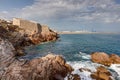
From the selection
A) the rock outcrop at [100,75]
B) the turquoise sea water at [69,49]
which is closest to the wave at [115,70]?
the rock outcrop at [100,75]

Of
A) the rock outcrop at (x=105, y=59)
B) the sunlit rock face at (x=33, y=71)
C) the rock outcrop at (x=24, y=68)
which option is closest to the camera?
the sunlit rock face at (x=33, y=71)

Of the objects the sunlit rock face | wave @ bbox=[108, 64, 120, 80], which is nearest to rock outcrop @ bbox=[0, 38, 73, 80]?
the sunlit rock face

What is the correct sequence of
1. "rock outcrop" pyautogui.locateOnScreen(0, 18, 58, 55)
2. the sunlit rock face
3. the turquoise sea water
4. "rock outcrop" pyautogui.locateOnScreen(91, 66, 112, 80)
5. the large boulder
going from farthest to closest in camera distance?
"rock outcrop" pyautogui.locateOnScreen(0, 18, 58, 55)
the turquoise sea water
the large boulder
"rock outcrop" pyautogui.locateOnScreen(91, 66, 112, 80)
the sunlit rock face

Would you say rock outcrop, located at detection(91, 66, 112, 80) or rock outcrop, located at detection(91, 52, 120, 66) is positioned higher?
rock outcrop, located at detection(91, 52, 120, 66)

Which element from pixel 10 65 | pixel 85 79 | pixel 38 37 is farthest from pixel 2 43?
pixel 38 37

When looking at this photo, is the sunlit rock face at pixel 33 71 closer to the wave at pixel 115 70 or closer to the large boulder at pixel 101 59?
the wave at pixel 115 70

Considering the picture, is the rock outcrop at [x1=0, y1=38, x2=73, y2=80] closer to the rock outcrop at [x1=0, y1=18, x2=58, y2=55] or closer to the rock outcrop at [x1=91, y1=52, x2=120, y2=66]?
the rock outcrop at [x1=0, y1=18, x2=58, y2=55]

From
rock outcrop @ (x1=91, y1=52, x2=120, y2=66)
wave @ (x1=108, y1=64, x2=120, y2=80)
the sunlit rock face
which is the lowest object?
wave @ (x1=108, y1=64, x2=120, y2=80)

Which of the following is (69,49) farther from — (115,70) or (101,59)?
(115,70)

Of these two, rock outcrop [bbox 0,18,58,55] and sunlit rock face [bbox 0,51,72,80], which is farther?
rock outcrop [bbox 0,18,58,55]

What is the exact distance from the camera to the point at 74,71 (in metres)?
30.1

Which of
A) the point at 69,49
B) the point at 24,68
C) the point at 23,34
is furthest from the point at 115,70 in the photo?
the point at 23,34

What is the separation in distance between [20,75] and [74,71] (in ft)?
37.2

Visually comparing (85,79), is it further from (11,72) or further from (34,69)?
(11,72)
